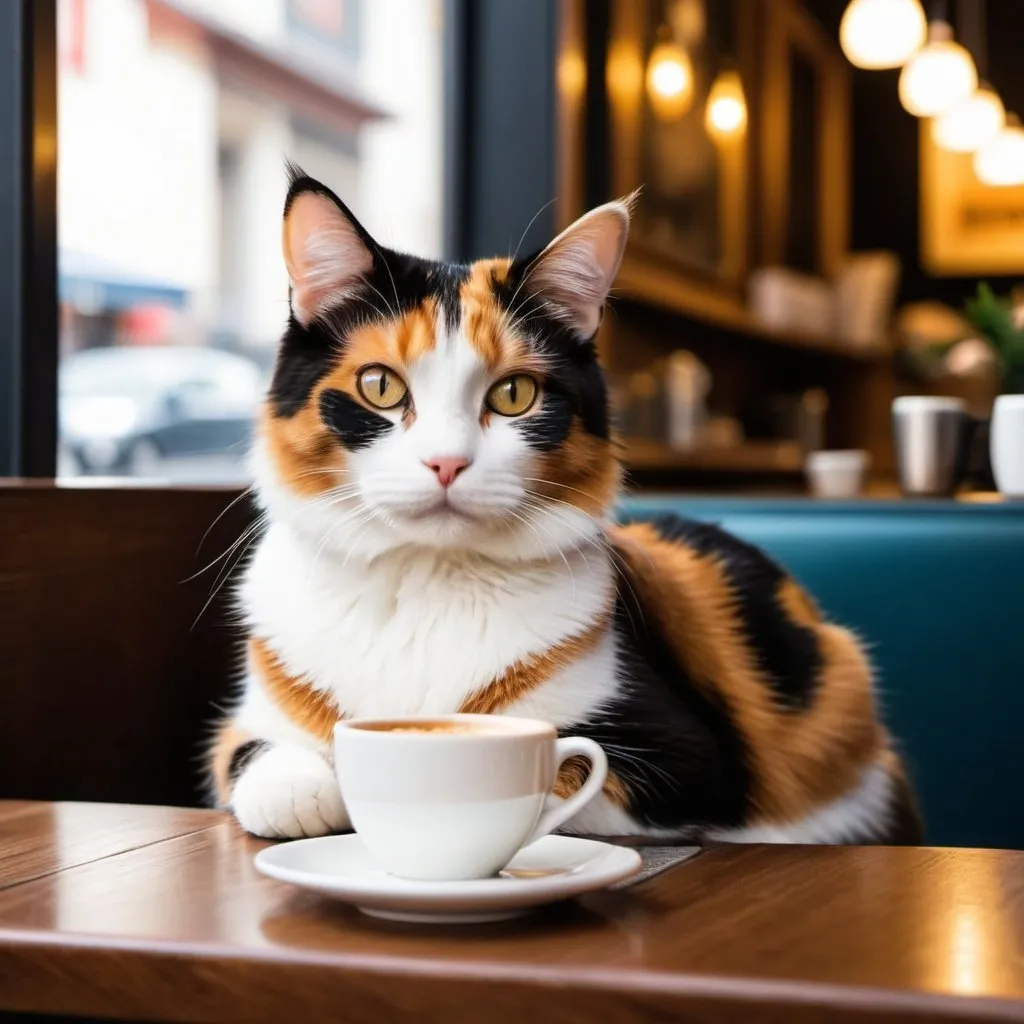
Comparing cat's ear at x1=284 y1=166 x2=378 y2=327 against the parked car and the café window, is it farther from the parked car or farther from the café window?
the parked car

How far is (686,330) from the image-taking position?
508 centimetres

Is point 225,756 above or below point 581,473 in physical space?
below

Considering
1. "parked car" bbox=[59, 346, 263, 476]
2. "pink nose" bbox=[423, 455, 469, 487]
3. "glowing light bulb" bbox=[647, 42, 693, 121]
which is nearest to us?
"pink nose" bbox=[423, 455, 469, 487]

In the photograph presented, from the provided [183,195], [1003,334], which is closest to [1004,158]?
[1003,334]

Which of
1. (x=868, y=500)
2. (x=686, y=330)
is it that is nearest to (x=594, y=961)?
(x=868, y=500)

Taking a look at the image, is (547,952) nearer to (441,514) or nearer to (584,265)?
(441,514)

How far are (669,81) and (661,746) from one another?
3.58 metres

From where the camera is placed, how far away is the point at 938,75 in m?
4.66

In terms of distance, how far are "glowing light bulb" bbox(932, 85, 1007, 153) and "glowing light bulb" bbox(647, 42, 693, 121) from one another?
1.31 m

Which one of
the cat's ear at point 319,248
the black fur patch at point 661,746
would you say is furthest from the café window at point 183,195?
the black fur patch at point 661,746

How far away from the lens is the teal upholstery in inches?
72.5

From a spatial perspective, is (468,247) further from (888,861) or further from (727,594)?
(888,861)

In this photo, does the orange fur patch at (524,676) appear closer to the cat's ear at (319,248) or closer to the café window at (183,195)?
the cat's ear at (319,248)

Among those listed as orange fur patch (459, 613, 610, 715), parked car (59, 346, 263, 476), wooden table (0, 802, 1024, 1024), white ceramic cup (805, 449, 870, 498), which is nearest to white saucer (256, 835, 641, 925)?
wooden table (0, 802, 1024, 1024)
